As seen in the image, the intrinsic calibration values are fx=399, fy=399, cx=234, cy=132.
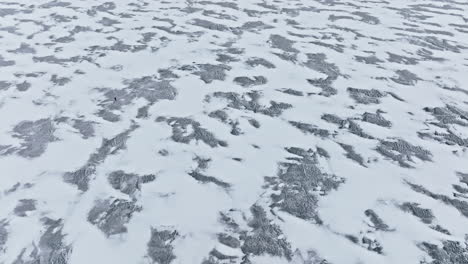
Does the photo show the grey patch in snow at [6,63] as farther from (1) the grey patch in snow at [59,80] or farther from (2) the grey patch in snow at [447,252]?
(2) the grey patch in snow at [447,252]

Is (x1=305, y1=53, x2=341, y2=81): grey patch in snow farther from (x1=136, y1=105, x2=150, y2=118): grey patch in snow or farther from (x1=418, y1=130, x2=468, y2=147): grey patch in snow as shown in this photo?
(x1=136, y1=105, x2=150, y2=118): grey patch in snow

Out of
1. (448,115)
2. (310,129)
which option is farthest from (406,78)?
(310,129)

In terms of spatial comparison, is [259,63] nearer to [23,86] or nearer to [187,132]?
[187,132]

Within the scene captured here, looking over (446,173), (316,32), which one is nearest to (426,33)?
(316,32)

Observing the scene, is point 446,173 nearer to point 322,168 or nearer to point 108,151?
point 322,168

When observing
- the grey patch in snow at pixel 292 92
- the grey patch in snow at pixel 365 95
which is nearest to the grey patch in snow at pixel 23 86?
the grey patch in snow at pixel 292 92
